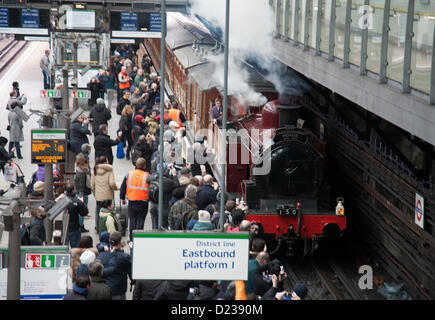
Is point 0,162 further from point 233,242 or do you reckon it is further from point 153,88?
point 233,242

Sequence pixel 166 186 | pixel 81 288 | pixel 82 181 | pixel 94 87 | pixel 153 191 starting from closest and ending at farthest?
pixel 81 288, pixel 153 191, pixel 166 186, pixel 82 181, pixel 94 87

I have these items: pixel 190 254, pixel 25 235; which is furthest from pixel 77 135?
pixel 190 254

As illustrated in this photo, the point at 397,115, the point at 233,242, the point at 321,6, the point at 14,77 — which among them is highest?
the point at 321,6

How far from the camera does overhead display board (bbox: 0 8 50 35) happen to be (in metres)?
20.3

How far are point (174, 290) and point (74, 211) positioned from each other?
11.7 ft

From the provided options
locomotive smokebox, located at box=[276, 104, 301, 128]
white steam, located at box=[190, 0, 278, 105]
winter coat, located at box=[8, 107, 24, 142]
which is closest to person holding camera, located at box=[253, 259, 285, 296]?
locomotive smokebox, located at box=[276, 104, 301, 128]

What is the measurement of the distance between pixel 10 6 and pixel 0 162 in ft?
17.0

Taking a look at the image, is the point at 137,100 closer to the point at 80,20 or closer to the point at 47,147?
the point at 80,20

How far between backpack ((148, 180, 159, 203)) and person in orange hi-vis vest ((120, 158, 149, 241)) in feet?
0.30

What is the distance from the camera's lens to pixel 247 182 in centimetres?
1386

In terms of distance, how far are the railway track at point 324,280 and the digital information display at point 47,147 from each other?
166 inches

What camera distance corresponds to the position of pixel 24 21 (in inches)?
803

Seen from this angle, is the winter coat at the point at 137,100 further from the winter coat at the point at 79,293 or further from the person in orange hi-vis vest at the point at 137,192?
the winter coat at the point at 79,293

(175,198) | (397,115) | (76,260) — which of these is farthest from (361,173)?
(76,260)
